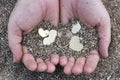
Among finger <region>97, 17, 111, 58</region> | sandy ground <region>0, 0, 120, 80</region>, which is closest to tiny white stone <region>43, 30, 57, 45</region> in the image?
sandy ground <region>0, 0, 120, 80</region>

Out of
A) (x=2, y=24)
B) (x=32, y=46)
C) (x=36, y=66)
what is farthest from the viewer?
(x=2, y=24)

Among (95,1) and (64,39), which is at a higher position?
(95,1)

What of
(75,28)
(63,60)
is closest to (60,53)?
(63,60)

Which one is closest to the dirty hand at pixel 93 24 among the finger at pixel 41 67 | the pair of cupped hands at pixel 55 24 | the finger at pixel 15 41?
the pair of cupped hands at pixel 55 24

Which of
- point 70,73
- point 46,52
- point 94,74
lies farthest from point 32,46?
point 94,74

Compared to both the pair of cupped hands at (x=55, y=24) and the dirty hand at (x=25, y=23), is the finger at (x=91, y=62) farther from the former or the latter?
the dirty hand at (x=25, y=23)

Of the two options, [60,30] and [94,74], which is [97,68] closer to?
[94,74]

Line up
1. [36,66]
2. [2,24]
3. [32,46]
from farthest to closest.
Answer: [2,24] < [32,46] < [36,66]
